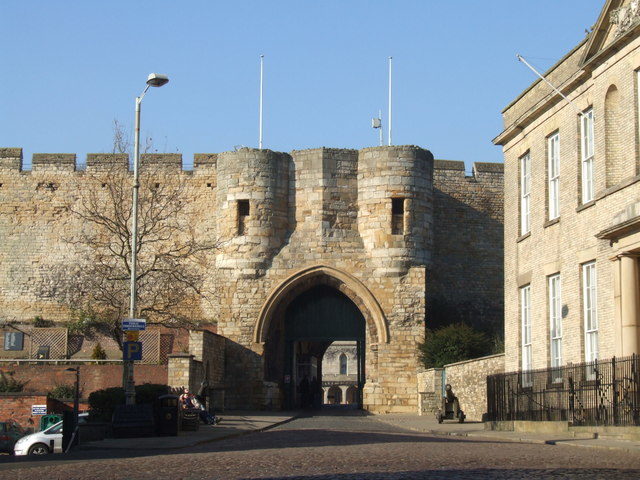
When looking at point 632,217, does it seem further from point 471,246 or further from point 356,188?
point 471,246

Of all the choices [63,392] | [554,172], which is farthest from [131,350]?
[63,392]

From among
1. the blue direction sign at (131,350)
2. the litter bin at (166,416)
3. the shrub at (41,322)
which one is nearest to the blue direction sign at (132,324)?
the blue direction sign at (131,350)

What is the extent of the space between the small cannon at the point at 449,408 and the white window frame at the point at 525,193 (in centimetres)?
482

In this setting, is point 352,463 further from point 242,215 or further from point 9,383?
point 242,215

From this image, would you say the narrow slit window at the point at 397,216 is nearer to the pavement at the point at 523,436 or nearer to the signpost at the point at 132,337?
the pavement at the point at 523,436

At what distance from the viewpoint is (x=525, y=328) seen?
23.9 meters

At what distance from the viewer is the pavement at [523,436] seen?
1557 cm

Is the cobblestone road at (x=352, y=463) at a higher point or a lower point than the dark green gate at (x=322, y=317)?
lower

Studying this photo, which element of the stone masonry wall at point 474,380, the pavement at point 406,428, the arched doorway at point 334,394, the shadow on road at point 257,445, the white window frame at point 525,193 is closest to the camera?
the shadow on road at point 257,445

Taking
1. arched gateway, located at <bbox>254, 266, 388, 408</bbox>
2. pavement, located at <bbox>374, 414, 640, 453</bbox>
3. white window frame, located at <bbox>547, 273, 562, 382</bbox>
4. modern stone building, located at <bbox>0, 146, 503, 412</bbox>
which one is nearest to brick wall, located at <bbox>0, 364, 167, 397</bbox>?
modern stone building, located at <bbox>0, 146, 503, 412</bbox>

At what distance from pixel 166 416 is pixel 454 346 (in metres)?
15.5

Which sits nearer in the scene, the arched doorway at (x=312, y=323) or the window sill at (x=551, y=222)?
the window sill at (x=551, y=222)

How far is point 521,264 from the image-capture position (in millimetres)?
23922

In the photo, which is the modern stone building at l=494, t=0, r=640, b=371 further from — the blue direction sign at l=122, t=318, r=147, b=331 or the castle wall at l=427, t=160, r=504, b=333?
the castle wall at l=427, t=160, r=504, b=333
